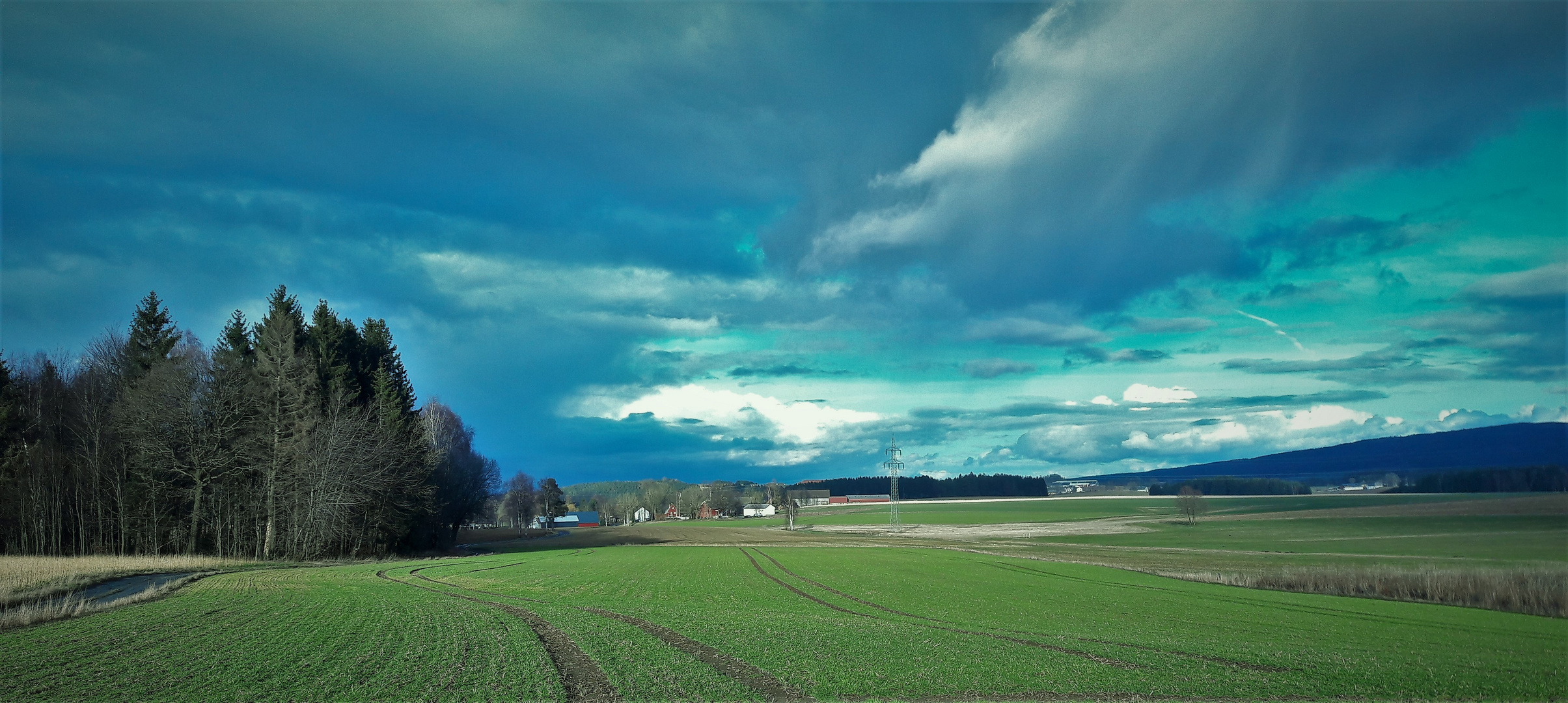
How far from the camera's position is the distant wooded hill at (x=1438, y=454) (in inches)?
1222

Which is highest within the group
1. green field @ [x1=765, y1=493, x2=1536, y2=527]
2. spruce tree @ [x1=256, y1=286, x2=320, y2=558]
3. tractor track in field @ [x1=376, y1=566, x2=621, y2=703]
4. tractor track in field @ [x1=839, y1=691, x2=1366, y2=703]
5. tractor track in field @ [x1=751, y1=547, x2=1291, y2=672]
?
spruce tree @ [x1=256, y1=286, x2=320, y2=558]

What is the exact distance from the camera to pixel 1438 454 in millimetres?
63312

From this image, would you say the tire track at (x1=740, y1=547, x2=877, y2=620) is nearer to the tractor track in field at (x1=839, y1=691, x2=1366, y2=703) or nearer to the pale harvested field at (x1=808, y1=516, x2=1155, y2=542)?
the tractor track in field at (x1=839, y1=691, x2=1366, y2=703)

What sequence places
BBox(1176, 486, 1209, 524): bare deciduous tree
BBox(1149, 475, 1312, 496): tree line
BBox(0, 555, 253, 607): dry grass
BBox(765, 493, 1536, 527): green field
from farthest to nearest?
BBox(1149, 475, 1312, 496): tree line, BBox(1176, 486, 1209, 524): bare deciduous tree, BBox(765, 493, 1536, 527): green field, BBox(0, 555, 253, 607): dry grass

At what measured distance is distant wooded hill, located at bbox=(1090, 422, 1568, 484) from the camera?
31.0 meters

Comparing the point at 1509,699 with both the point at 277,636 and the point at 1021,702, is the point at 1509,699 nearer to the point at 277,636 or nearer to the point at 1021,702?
the point at 1021,702

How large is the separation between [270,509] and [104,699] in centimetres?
4912

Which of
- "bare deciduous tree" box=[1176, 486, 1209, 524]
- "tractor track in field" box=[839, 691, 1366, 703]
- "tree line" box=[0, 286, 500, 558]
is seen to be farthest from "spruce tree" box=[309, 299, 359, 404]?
"bare deciduous tree" box=[1176, 486, 1209, 524]

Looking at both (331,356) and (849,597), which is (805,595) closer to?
(849,597)

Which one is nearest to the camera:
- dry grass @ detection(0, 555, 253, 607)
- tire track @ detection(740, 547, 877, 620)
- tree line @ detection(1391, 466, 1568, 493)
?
dry grass @ detection(0, 555, 253, 607)

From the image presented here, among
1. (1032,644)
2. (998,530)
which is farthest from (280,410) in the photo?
(998,530)

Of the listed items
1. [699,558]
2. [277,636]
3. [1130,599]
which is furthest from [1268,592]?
[277,636]

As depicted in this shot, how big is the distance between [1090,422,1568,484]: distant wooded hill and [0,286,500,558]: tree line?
68.9 meters

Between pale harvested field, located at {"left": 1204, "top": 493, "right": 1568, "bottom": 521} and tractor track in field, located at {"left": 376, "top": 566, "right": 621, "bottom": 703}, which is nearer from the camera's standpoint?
tractor track in field, located at {"left": 376, "top": 566, "right": 621, "bottom": 703}
